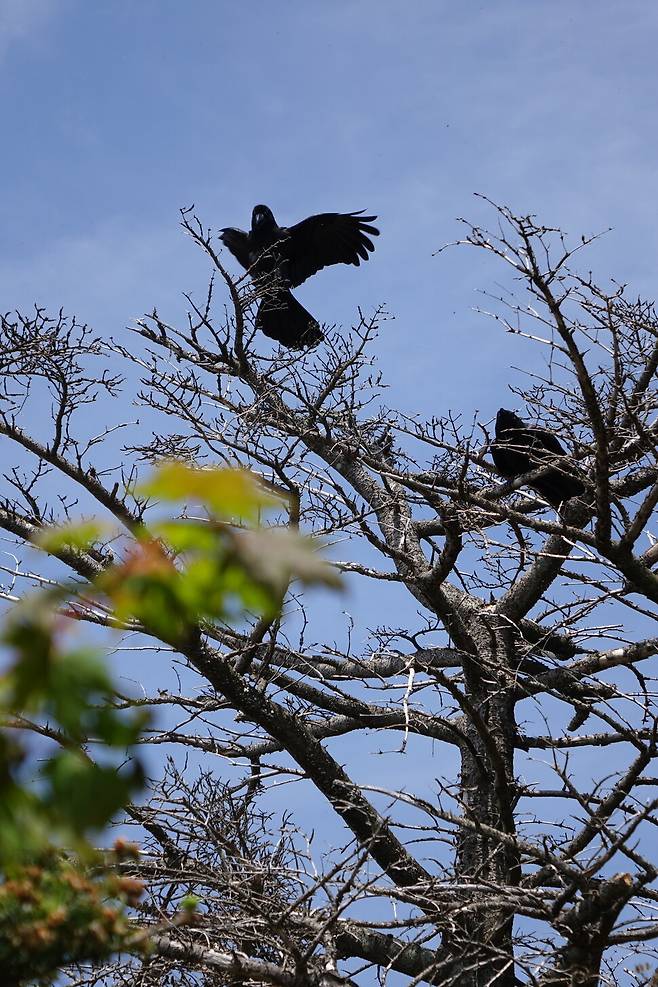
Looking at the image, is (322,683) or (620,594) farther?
(322,683)

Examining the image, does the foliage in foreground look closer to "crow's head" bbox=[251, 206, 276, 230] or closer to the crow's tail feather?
the crow's tail feather

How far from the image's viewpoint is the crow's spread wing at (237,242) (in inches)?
425

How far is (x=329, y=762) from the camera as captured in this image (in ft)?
22.6

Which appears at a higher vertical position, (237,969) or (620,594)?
(620,594)

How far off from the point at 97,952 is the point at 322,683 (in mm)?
4952

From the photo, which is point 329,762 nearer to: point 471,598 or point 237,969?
point 237,969

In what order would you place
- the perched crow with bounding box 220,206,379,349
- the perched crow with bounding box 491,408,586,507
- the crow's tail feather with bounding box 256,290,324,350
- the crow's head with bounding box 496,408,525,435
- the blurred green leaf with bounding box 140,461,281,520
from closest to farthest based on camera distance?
the blurred green leaf with bounding box 140,461,281,520 < the perched crow with bounding box 491,408,586,507 < the crow's head with bounding box 496,408,525,435 < the crow's tail feather with bounding box 256,290,324,350 < the perched crow with bounding box 220,206,379,349

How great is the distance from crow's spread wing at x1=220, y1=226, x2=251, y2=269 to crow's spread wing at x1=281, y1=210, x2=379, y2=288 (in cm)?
38

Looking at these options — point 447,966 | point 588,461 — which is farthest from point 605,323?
point 447,966

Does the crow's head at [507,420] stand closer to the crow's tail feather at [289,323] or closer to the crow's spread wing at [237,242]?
the crow's tail feather at [289,323]

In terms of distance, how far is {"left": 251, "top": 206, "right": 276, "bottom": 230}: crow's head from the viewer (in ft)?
35.5

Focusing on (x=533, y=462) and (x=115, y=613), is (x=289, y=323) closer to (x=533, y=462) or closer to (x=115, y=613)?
(x=533, y=462)

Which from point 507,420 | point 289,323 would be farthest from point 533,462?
→ point 289,323

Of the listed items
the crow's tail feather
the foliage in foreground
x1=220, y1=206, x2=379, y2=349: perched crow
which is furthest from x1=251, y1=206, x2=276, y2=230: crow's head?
the foliage in foreground
